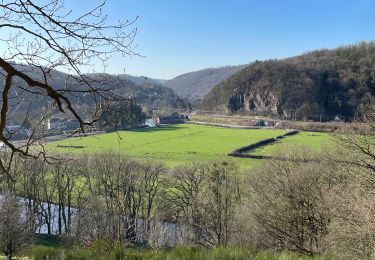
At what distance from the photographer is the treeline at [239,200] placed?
12.1 metres

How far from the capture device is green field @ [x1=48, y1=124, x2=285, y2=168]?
5803 cm

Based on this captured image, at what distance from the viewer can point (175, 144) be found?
74188mm

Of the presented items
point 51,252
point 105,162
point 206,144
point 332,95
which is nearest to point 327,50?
point 332,95

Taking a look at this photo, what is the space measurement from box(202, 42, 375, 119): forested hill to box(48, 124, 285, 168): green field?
3481 cm

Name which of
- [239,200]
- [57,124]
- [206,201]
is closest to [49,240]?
[206,201]

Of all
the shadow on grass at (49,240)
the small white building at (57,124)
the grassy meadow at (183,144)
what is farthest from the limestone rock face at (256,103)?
the small white building at (57,124)

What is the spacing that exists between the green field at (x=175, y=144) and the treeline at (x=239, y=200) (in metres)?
12.9

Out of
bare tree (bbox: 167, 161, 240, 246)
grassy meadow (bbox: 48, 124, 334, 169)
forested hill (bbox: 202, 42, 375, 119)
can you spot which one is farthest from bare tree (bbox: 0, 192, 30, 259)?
forested hill (bbox: 202, 42, 375, 119)

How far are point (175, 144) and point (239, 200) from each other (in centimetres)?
4016

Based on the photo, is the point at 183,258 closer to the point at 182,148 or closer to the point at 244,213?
the point at 244,213

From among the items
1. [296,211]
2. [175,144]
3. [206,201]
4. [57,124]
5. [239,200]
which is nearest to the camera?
[57,124]

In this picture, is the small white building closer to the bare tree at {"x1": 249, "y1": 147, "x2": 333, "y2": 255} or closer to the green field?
the bare tree at {"x1": 249, "y1": 147, "x2": 333, "y2": 255}

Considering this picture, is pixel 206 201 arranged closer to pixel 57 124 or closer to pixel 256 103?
pixel 57 124

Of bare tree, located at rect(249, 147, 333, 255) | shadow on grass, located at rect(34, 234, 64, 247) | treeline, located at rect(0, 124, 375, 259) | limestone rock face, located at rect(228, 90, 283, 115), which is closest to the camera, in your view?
treeline, located at rect(0, 124, 375, 259)
